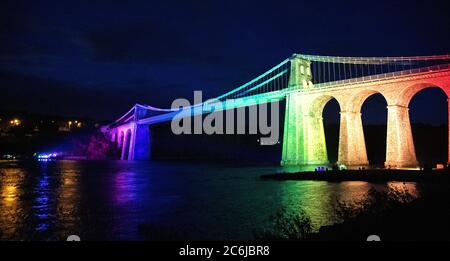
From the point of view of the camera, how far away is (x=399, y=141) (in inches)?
1161

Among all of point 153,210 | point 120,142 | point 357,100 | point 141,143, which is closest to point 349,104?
point 357,100

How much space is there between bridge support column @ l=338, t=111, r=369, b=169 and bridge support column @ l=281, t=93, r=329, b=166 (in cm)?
428

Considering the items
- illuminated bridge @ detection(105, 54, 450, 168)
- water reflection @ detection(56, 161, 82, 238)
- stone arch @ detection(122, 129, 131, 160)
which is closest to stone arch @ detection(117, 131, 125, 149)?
stone arch @ detection(122, 129, 131, 160)

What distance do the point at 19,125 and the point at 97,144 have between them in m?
29.4

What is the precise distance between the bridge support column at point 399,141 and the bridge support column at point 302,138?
9527mm

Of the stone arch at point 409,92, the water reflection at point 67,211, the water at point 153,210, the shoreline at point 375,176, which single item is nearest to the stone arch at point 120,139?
the stone arch at point 409,92

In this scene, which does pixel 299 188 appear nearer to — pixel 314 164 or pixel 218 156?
pixel 314 164

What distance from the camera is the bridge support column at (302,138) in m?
39.0

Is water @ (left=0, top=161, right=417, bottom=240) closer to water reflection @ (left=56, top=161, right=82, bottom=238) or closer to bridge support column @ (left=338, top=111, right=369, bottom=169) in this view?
water reflection @ (left=56, top=161, right=82, bottom=238)

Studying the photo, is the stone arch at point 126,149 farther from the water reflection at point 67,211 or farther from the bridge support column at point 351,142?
the water reflection at point 67,211

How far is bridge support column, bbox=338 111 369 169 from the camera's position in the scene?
34438 millimetres

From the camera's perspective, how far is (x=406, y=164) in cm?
2908

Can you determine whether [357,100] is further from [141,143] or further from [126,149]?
[126,149]

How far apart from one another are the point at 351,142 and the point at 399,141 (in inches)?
218
